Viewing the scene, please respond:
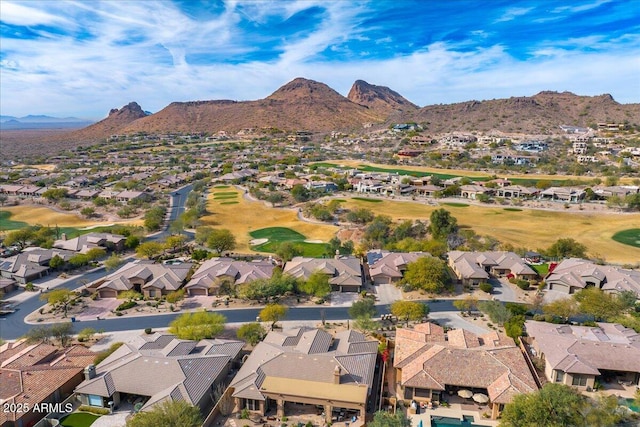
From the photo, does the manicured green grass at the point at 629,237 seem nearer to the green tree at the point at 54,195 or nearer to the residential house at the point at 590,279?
the residential house at the point at 590,279

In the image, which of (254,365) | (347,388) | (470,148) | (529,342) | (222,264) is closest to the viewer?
(347,388)

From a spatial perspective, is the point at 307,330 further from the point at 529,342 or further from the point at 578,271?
the point at 578,271

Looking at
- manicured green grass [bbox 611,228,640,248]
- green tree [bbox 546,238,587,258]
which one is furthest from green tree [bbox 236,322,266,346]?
manicured green grass [bbox 611,228,640,248]

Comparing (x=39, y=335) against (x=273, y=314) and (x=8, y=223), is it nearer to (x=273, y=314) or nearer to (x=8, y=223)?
(x=273, y=314)

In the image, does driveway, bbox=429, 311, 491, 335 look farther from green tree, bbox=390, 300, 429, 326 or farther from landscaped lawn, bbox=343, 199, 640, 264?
landscaped lawn, bbox=343, 199, 640, 264

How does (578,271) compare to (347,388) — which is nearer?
(347,388)

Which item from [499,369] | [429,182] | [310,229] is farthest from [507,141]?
[499,369]

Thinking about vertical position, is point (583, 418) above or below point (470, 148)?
below
